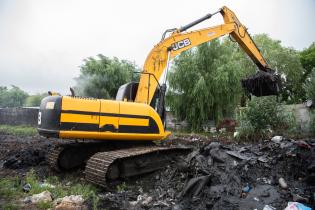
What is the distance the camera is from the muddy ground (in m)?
4.69

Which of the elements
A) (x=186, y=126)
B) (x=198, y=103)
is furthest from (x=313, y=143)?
(x=186, y=126)

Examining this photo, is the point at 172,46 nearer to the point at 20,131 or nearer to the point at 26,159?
the point at 26,159

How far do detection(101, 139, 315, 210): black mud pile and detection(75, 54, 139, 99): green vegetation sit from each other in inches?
571

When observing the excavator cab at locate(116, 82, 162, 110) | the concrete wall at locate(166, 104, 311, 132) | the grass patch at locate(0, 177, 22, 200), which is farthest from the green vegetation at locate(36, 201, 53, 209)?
the concrete wall at locate(166, 104, 311, 132)

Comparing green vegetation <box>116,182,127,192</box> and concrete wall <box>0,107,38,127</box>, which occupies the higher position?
concrete wall <box>0,107,38,127</box>

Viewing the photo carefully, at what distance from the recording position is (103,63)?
21328 mm

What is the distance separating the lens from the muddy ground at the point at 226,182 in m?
4.69

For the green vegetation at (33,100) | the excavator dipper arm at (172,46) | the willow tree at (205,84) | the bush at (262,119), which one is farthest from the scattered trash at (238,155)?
the green vegetation at (33,100)

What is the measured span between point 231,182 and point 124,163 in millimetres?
2046

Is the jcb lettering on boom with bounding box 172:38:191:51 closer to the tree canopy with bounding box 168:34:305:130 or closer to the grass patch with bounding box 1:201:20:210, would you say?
the grass patch with bounding box 1:201:20:210

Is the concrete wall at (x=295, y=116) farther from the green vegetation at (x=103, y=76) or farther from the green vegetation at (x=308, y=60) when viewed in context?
the green vegetation at (x=308, y=60)

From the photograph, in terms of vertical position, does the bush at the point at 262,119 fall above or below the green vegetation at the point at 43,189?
above

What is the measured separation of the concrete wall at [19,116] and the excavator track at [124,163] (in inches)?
589

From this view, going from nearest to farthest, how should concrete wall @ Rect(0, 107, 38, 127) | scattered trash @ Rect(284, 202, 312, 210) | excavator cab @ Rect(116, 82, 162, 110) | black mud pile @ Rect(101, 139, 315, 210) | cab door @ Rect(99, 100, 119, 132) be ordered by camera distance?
scattered trash @ Rect(284, 202, 312, 210), black mud pile @ Rect(101, 139, 315, 210), cab door @ Rect(99, 100, 119, 132), excavator cab @ Rect(116, 82, 162, 110), concrete wall @ Rect(0, 107, 38, 127)
